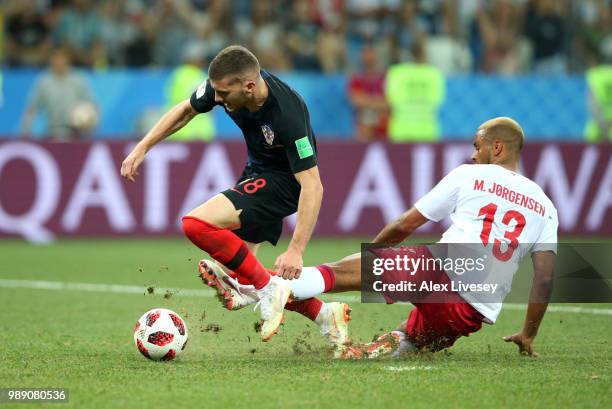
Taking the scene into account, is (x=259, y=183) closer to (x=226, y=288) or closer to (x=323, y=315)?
(x=226, y=288)

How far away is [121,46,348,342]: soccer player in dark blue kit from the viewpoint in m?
6.64

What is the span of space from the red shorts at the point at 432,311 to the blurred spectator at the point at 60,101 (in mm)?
9319

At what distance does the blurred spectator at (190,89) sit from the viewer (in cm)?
1614

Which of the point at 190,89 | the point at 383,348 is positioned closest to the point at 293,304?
the point at 383,348

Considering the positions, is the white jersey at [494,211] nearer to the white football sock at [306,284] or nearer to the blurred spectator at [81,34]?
the white football sock at [306,284]

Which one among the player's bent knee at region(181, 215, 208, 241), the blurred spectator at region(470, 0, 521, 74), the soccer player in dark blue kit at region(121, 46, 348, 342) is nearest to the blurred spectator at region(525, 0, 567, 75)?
the blurred spectator at region(470, 0, 521, 74)

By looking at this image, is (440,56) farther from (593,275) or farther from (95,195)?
(593,275)

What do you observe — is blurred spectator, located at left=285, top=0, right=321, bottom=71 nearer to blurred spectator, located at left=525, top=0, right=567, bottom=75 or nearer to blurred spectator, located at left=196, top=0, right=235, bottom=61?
blurred spectator, located at left=196, top=0, right=235, bottom=61

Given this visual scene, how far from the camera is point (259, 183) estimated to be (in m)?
7.24

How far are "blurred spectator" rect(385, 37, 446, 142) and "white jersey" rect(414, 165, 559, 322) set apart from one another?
10.0 metres

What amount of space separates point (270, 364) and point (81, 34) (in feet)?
36.5

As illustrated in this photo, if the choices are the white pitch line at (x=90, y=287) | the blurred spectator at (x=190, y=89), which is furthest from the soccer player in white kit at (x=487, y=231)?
the blurred spectator at (x=190, y=89)

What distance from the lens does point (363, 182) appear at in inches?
579

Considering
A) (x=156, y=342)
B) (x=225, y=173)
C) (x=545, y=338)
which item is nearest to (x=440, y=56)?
(x=225, y=173)
